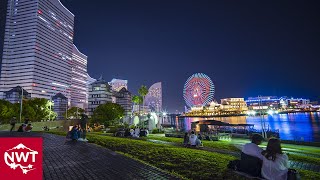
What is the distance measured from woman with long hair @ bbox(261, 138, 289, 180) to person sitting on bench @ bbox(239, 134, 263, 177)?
1.52 feet

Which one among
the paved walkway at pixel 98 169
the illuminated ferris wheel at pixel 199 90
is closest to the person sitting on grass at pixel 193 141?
the paved walkway at pixel 98 169

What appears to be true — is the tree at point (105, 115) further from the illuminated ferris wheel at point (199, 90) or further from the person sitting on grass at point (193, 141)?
the person sitting on grass at point (193, 141)

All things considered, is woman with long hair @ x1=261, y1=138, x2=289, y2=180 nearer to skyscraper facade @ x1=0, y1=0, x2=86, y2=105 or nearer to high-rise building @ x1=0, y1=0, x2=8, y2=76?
skyscraper facade @ x1=0, y1=0, x2=86, y2=105

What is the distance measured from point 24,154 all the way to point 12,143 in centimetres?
33

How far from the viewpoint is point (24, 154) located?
4680 millimetres

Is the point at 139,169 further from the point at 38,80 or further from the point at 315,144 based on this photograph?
the point at 38,80

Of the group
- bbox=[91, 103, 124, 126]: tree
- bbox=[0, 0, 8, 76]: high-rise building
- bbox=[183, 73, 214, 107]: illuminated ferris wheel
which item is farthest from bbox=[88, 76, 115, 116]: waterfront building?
bbox=[0, 0, 8, 76]: high-rise building

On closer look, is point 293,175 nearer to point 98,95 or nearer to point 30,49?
point 98,95

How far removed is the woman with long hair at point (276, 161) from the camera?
6359 mm

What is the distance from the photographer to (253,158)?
23.3 feet

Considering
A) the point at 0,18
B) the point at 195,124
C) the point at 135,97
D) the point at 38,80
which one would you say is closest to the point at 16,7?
the point at 0,18

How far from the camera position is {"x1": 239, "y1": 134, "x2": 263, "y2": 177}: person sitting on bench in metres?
7.00

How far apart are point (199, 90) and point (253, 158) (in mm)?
91078

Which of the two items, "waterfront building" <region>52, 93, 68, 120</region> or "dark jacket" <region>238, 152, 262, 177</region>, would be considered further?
"waterfront building" <region>52, 93, 68, 120</region>
